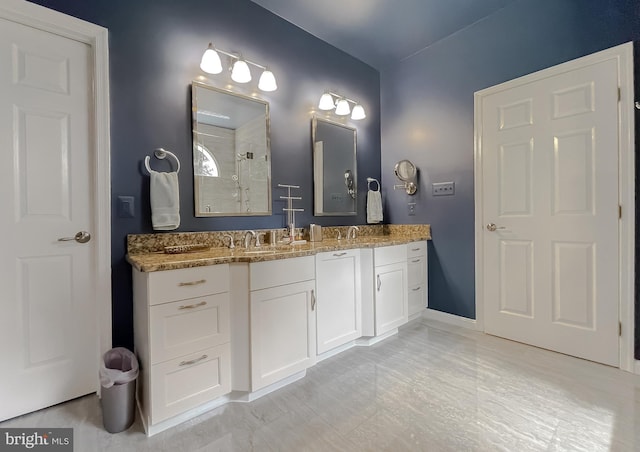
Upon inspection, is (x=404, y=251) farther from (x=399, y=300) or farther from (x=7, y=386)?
(x=7, y=386)

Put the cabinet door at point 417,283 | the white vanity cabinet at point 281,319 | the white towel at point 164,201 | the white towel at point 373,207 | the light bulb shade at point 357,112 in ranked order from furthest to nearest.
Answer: the white towel at point 373,207 → the light bulb shade at point 357,112 → the cabinet door at point 417,283 → the white towel at point 164,201 → the white vanity cabinet at point 281,319

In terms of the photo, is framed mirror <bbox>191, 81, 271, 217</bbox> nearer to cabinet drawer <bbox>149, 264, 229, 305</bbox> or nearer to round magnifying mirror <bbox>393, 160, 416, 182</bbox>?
cabinet drawer <bbox>149, 264, 229, 305</bbox>

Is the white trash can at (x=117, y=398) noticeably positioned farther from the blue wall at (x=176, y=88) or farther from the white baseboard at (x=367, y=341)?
the white baseboard at (x=367, y=341)

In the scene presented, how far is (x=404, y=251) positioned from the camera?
261 centimetres

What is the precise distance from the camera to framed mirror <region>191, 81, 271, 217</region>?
2.00m

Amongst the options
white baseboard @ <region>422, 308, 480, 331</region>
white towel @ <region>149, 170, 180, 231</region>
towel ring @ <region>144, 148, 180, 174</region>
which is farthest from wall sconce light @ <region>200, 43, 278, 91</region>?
white baseboard @ <region>422, 308, 480, 331</region>

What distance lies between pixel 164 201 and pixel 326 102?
167 centimetres

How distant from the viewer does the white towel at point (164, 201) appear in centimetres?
177

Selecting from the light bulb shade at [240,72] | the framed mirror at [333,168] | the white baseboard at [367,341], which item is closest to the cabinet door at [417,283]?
the white baseboard at [367,341]

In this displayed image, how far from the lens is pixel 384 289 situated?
7.84 feet

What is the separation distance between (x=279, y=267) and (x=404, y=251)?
1325mm

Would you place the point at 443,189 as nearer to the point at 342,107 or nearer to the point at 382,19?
the point at 342,107

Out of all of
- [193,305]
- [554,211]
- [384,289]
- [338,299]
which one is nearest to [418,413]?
Result: [338,299]

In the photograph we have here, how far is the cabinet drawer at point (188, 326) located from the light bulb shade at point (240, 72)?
153 centimetres
